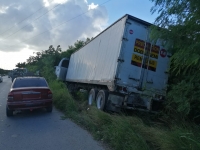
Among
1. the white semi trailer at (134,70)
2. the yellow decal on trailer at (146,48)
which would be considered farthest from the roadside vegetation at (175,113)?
the yellow decal on trailer at (146,48)

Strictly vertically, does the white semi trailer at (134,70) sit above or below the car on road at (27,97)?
above

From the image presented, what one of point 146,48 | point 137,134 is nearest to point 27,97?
point 146,48

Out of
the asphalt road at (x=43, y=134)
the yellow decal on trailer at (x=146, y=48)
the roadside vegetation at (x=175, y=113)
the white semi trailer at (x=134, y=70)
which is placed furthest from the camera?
the yellow decal on trailer at (x=146, y=48)

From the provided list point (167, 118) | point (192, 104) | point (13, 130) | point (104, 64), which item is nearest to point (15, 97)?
point (13, 130)

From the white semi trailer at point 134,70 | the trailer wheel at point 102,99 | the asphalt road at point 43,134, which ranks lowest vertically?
the asphalt road at point 43,134

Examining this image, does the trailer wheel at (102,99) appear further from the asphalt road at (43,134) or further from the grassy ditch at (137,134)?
the asphalt road at (43,134)

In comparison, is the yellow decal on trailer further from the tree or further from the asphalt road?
the asphalt road

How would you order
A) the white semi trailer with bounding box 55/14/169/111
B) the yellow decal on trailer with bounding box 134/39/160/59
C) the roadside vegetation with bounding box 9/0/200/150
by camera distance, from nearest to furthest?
1. the roadside vegetation with bounding box 9/0/200/150
2. the white semi trailer with bounding box 55/14/169/111
3. the yellow decal on trailer with bounding box 134/39/160/59

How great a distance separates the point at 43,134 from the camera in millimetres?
6219

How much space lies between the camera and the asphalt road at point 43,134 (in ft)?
17.2

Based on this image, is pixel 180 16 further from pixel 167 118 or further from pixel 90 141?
pixel 90 141

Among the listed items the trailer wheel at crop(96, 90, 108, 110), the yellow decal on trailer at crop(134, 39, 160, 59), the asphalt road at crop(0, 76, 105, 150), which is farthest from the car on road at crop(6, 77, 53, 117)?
the yellow decal on trailer at crop(134, 39, 160, 59)

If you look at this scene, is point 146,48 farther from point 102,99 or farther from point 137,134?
point 137,134

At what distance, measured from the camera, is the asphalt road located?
5232 millimetres
